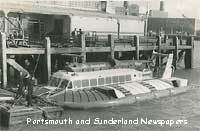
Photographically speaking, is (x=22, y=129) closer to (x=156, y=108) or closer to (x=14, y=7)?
(x=156, y=108)

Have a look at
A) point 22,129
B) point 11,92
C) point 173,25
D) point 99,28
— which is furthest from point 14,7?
point 173,25

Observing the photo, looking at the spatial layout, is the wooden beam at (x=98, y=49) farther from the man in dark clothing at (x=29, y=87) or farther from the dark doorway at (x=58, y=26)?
the man in dark clothing at (x=29, y=87)

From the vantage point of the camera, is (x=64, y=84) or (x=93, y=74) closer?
(x=64, y=84)

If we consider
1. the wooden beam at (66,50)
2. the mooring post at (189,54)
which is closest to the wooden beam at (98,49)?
the wooden beam at (66,50)

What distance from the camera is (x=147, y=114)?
23953mm

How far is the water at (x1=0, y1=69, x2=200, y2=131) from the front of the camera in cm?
2042

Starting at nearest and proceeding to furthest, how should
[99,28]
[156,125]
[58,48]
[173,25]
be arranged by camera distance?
1. [156,125]
2. [58,48]
3. [99,28]
4. [173,25]

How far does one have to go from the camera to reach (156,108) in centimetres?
2558

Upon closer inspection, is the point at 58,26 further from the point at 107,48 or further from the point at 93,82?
the point at 93,82

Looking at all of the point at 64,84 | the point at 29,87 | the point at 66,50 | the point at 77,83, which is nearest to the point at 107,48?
the point at 66,50

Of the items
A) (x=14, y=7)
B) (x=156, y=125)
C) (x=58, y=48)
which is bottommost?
(x=156, y=125)

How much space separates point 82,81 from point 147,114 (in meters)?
4.64

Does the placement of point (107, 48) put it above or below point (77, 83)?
above

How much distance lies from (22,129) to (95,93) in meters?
6.34
